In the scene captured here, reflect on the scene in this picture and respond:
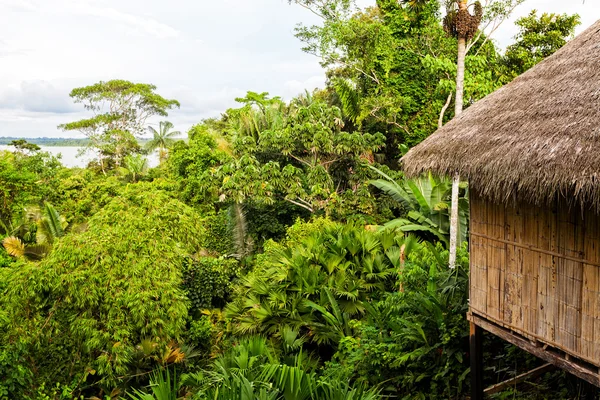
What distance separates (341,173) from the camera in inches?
629

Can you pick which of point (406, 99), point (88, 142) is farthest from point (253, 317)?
point (88, 142)

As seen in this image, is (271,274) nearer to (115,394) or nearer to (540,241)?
(115,394)

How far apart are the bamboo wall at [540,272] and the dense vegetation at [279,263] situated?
1462 mm

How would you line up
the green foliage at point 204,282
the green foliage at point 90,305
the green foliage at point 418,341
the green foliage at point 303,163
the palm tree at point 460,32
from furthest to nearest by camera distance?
the green foliage at point 303,163 → the green foliage at point 204,282 → the palm tree at point 460,32 → the green foliage at point 90,305 → the green foliage at point 418,341

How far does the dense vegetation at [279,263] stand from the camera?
6852 mm

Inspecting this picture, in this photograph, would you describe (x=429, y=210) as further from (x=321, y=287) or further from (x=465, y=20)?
(x=321, y=287)

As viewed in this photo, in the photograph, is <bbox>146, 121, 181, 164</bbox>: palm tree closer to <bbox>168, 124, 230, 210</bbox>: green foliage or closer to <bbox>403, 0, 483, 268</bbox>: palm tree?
<bbox>168, 124, 230, 210</bbox>: green foliage

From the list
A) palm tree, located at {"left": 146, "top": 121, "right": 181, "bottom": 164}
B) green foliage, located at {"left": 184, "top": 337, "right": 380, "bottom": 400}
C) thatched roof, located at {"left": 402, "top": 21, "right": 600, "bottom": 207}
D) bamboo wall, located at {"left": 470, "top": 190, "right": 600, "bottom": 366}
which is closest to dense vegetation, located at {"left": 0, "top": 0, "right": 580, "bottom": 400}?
green foliage, located at {"left": 184, "top": 337, "right": 380, "bottom": 400}

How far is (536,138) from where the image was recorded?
4434mm

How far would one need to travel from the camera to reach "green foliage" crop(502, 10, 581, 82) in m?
16.8

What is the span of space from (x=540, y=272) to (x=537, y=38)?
14.8m

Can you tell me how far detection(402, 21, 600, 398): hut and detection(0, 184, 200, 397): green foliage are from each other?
17.2 feet

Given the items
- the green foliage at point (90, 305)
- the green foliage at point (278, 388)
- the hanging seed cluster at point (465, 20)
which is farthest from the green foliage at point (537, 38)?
the green foliage at point (278, 388)

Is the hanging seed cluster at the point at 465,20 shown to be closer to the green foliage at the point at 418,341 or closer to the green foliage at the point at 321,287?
the green foliage at the point at 321,287
